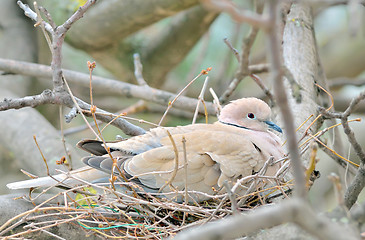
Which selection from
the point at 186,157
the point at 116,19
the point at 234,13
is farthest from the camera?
the point at 116,19

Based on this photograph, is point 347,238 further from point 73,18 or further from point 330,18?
point 330,18

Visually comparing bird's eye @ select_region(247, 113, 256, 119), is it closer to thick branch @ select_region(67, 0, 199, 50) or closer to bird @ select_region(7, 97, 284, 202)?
bird @ select_region(7, 97, 284, 202)

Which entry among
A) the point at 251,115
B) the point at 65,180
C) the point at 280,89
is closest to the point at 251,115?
the point at 251,115

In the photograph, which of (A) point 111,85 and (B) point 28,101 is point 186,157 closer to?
(B) point 28,101

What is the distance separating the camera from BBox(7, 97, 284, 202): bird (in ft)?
6.68

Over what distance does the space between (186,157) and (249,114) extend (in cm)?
76

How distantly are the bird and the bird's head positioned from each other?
0.62 ft

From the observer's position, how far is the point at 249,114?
101 inches

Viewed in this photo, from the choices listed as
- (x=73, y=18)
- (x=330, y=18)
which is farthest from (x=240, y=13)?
(x=330, y=18)

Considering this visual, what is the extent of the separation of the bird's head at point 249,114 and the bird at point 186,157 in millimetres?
187

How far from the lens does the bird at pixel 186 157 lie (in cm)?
204

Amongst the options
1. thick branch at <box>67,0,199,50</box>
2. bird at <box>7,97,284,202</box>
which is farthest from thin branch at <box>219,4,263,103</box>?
thick branch at <box>67,0,199,50</box>

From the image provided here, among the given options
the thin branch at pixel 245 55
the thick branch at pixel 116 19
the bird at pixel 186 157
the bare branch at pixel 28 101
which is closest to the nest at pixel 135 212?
the bird at pixel 186 157

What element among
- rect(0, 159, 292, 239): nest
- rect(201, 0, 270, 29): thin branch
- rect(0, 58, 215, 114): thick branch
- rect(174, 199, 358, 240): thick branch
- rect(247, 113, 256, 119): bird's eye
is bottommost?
rect(0, 159, 292, 239): nest
